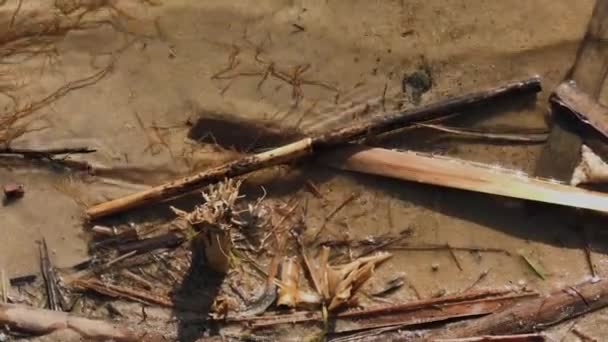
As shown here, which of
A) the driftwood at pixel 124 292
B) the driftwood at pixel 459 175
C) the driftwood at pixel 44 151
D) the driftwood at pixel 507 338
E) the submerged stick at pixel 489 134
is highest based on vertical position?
the submerged stick at pixel 489 134

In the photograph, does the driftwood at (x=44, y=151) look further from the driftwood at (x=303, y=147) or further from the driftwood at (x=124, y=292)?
the driftwood at (x=124, y=292)

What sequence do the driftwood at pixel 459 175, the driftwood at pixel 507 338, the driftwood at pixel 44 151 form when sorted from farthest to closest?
the driftwood at pixel 44 151, the driftwood at pixel 459 175, the driftwood at pixel 507 338

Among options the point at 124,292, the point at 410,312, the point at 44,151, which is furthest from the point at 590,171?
the point at 44,151

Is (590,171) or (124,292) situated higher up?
(590,171)

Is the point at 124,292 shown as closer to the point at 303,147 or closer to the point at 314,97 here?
the point at 303,147

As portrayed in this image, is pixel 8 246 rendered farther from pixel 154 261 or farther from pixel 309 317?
pixel 309 317

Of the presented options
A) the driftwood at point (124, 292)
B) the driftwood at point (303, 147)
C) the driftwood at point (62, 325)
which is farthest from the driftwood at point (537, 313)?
the driftwood at point (62, 325)

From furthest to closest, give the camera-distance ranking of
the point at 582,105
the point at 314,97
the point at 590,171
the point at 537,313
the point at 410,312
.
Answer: the point at 314,97 → the point at 582,105 → the point at 590,171 → the point at 410,312 → the point at 537,313
